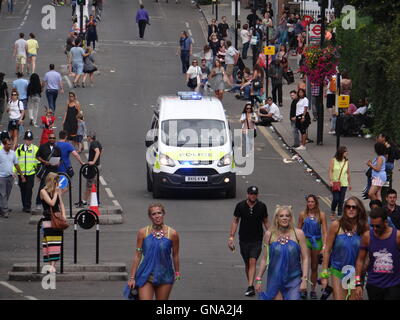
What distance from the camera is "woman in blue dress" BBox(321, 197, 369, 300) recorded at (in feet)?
53.4

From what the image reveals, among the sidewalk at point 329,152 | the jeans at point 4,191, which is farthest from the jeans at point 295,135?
the jeans at point 4,191

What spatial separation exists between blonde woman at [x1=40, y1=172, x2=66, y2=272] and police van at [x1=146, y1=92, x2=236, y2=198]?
335 inches

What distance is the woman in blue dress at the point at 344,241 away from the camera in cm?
1628

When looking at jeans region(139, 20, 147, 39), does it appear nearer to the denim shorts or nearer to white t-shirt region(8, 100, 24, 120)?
the denim shorts

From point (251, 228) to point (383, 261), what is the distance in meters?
4.28

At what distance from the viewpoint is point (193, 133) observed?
99.1 feet

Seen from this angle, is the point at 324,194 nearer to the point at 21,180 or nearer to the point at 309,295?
the point at 21,180

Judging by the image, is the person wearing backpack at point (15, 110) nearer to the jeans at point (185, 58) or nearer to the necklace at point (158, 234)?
the jeans at point (185, 58)

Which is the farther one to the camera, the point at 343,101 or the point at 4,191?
the point at 343,101

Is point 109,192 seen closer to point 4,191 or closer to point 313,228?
point 4,191

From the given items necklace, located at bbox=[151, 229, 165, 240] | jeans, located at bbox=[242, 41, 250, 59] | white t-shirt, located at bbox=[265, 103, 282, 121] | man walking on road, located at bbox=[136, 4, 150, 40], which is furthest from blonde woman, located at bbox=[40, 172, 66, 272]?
man walking on road, located at bbox=[136, 4, 150, 40]

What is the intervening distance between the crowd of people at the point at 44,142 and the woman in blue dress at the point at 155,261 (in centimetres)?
472

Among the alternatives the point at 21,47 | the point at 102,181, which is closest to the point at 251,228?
the point at 102,181

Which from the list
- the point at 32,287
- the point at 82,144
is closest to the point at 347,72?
the point at 82,144
